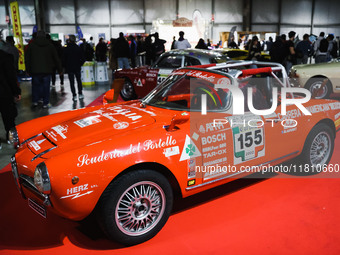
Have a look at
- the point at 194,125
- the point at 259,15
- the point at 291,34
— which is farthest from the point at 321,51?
the point at 259,15

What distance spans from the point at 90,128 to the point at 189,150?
941mm

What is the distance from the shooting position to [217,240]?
9.84 ft

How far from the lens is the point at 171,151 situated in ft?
9.59

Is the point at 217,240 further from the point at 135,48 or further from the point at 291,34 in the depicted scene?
the point at 135,48

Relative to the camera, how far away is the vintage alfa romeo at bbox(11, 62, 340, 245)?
2.61m

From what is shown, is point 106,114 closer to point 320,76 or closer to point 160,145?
point 160,145

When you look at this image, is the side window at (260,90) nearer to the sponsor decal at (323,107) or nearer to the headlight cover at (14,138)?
the sponsor decal at (323,107)

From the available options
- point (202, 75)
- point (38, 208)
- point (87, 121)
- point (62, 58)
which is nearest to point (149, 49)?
point (62, 58)

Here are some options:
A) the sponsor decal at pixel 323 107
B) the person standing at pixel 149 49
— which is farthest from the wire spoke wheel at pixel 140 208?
the person standing at pixel 149 49

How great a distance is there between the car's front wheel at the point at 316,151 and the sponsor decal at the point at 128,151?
1935mm

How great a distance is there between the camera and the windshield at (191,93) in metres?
3.47

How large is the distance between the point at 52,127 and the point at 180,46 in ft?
30.8

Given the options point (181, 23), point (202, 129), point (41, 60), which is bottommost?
point (202, 129)

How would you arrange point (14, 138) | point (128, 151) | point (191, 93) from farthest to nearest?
point (191, 93) < point (14, 138) < point (128, 151)
